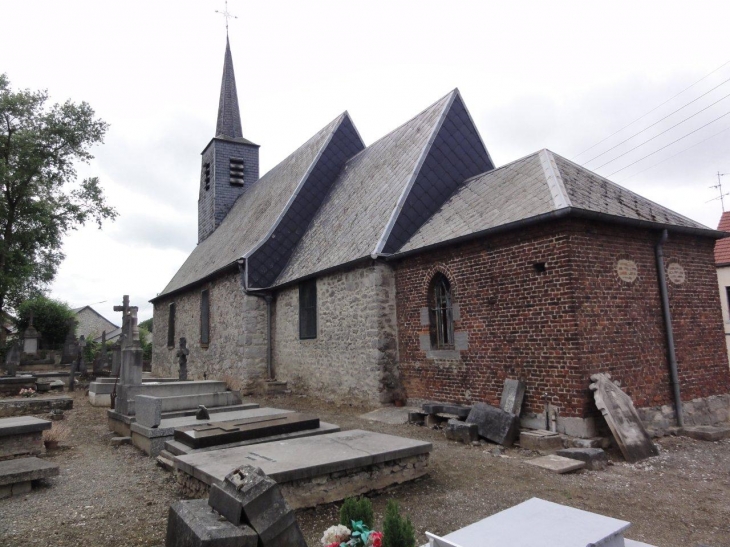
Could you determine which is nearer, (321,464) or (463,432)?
(321,464)

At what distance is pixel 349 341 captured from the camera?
11266 mm

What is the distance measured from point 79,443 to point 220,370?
8118 millimetres

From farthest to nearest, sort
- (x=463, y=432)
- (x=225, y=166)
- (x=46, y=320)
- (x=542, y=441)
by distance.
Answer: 1. (x=46, y=320)
2. (x=225, y=166)
3. (x=463, y=432)
4. (x=542, y=441)

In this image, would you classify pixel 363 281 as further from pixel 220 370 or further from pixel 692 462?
pixel 220 370

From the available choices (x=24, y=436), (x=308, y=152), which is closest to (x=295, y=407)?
(x=24, y=436)

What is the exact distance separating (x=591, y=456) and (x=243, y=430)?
4332 millimetres

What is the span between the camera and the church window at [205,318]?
17.8 m

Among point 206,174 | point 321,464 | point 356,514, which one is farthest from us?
point 206,174

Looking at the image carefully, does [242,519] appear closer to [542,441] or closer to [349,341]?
[542,441]

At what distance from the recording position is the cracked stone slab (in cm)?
453

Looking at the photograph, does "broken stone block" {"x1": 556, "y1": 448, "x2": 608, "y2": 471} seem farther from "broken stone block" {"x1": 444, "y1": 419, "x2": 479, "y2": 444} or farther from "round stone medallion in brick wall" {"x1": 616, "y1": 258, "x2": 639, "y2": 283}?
"round stone medallion in brick wall" {"x1": 616, "y1": 258, "x2": 639, "y2": 283}

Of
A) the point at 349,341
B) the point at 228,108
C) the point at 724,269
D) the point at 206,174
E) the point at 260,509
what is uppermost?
the point at 228,108

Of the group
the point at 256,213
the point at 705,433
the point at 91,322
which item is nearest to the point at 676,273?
the point at 705,433

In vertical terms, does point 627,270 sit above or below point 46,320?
below
